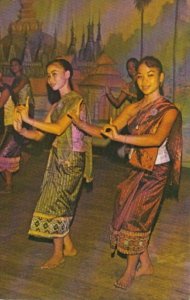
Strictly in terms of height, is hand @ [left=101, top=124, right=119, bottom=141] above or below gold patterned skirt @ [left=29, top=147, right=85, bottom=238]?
above

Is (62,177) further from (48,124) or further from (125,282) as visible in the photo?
(125,282)

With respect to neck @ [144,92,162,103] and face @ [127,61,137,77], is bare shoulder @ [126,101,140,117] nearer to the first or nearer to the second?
neck @ [144,92,162,103]

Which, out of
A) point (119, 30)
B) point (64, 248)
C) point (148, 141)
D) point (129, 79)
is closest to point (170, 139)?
point (148, 141)

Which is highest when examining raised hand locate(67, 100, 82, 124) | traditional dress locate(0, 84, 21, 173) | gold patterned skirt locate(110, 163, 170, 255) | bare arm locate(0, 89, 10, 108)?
bare arm locate(0, 89, 10, 108)

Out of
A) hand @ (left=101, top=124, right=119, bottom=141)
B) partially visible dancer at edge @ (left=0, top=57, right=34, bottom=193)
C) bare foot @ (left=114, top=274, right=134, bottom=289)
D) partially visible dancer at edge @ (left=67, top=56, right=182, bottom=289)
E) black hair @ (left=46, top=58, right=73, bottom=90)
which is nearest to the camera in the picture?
hand @ (left=101, top=124, right=119, bottom=141)

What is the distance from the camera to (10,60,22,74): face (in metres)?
2.73

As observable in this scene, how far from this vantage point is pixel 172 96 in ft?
7.95

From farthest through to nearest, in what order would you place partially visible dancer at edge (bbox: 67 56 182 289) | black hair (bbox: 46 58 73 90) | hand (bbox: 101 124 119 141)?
1. black hair (bbox: 46 58 73 90)
2. partially visible dancer at edge (bbox: 67 56 182 289)
3. hand (bbox: 101 124 119 141)

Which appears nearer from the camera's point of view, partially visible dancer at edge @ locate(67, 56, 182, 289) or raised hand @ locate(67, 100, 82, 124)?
partially visible dancer at edge @ locate(67, 56, 182, 289)

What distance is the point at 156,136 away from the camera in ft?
7.36

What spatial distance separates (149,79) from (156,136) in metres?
0.27

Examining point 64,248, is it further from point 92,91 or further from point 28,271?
point 92,91

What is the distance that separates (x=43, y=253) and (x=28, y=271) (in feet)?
0.39

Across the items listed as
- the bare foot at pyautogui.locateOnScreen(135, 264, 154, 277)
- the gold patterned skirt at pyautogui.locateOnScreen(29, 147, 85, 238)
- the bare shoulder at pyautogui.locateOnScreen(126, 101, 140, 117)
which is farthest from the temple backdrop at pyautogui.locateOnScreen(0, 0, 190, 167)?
the bare foot at pyautogui.locateOnScreen(135, 264, 154, 277)
